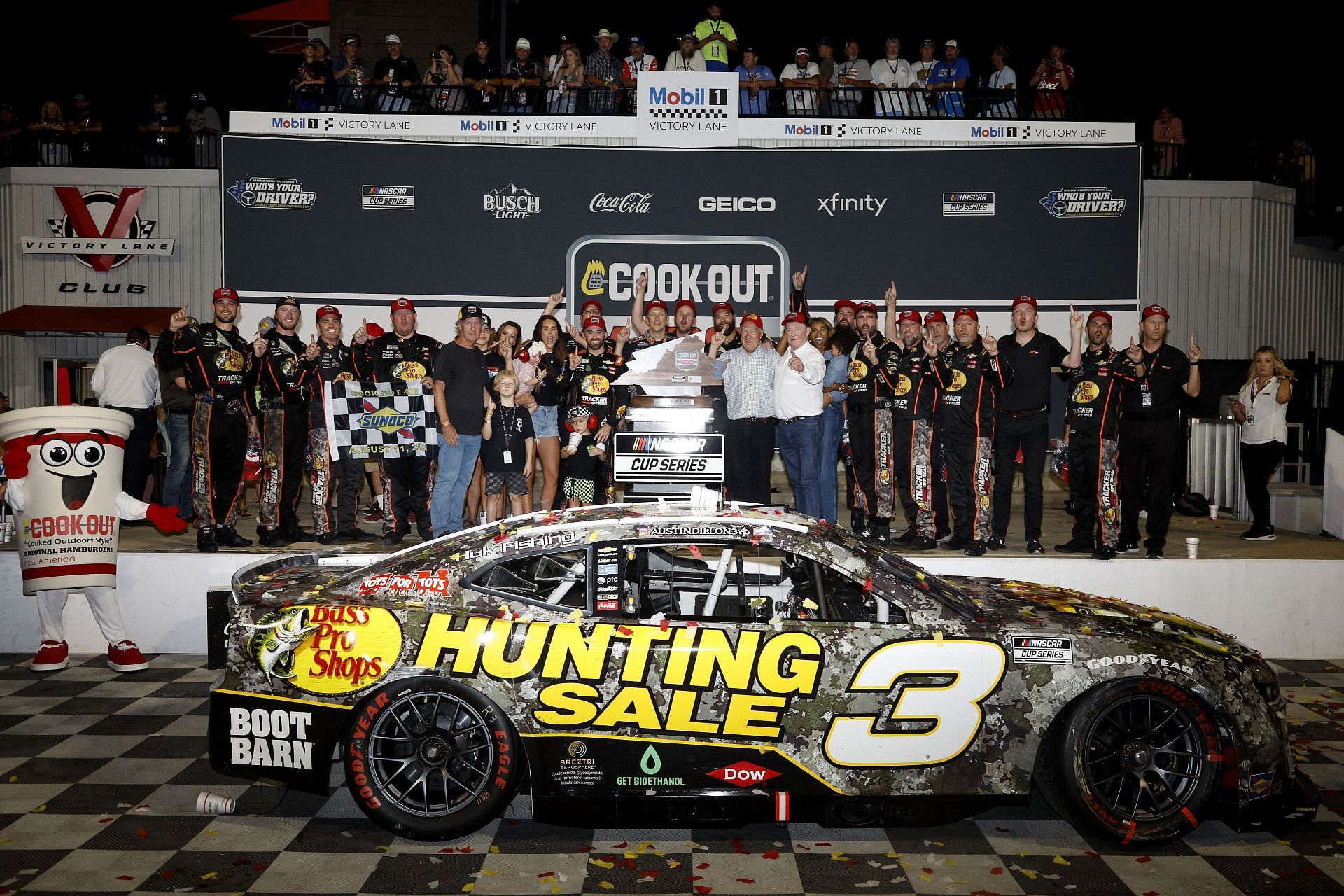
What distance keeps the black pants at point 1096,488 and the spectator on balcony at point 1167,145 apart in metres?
8.54

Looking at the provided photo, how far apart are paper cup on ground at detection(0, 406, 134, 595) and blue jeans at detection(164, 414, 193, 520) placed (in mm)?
2919

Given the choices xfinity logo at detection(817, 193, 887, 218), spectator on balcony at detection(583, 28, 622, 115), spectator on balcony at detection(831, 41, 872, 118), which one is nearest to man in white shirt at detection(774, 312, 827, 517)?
xfinity logo at detection(817, 193, 887, 218)

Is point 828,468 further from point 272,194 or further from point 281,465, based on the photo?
point 272,194

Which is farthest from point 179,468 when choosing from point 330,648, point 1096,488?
point 1096,488

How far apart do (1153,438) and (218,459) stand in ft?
23.7

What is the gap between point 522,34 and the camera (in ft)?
98.2

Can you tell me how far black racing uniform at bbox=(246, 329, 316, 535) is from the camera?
27.9 feet

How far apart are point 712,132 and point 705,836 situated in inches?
401

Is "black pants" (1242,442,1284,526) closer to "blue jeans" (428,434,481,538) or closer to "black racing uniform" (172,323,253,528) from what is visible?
"blue jeans" (428,434,481,538)

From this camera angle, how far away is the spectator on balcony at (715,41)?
1423cm

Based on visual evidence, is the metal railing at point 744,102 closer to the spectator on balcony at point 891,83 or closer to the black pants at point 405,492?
the spectator on balcony at point 891,83

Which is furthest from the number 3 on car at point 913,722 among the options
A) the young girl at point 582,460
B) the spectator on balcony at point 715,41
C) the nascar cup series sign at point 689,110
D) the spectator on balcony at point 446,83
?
the spectator on balcony at point 446,83

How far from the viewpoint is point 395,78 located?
46.8 feet

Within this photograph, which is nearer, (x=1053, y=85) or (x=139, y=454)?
(x=139, y=454)
